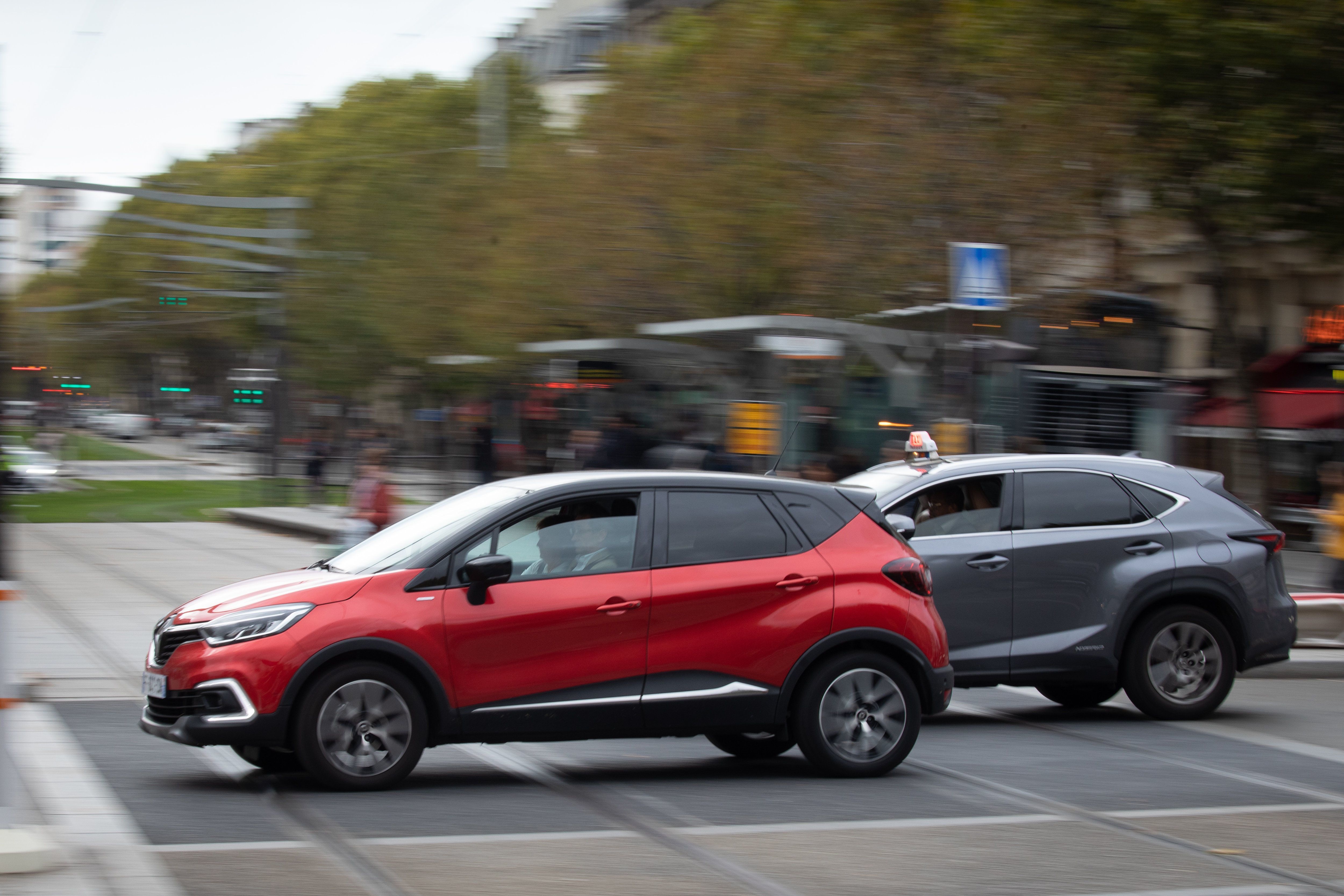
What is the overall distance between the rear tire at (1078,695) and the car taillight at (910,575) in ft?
9.50

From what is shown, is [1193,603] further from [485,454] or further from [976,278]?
[485,454]

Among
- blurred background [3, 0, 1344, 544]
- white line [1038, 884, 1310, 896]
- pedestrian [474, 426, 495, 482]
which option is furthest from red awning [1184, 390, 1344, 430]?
white line [1038, 884, 1310, 896]

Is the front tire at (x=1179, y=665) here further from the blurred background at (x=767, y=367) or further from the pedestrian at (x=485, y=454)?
the pedestrian at (x=485, y=454)

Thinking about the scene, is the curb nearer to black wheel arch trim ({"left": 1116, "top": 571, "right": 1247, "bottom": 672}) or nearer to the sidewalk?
black wheel arch trim ({"left": 1116, "top": 571, "right": 1247, "bottom": 672})

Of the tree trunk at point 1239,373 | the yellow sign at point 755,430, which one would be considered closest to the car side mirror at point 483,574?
the yellow sign at point 755,430

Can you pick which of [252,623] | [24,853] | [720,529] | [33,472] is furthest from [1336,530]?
[33,472]

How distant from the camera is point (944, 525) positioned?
10.2m

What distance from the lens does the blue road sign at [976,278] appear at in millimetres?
13258

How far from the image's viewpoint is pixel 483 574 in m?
7.47

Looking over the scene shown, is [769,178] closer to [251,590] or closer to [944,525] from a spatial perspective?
[944,525]

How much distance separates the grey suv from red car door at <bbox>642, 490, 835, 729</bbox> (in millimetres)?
1789

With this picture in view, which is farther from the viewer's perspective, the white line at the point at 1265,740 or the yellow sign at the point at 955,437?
the yellow sign at the point at 955,437

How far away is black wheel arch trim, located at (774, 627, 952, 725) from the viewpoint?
8016mm

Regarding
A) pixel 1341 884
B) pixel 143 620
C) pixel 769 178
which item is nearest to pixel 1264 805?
pixel 1341 884
